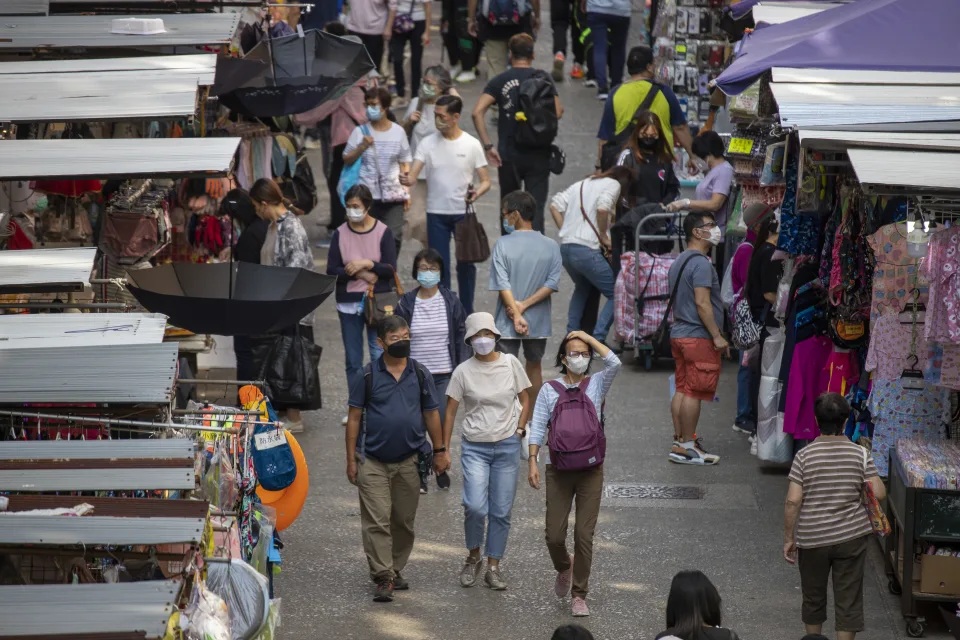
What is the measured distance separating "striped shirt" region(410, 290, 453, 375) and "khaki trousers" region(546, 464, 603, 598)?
6.38 ft

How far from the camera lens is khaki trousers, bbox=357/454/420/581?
29.5 feet

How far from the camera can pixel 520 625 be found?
8.66 m

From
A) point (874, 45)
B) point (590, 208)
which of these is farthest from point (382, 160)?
point (874, 45)

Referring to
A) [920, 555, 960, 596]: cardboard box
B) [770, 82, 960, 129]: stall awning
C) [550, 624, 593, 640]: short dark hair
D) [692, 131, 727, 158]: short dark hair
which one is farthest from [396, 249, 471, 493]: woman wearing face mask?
[550, 624, 593, 640]: short dark hair

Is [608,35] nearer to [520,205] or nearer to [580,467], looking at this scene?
[520,205]

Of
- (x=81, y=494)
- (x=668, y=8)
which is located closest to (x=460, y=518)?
(x=81, y=494)

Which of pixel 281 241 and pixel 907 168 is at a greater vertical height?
pixel 907 168

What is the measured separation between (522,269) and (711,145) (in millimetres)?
2918

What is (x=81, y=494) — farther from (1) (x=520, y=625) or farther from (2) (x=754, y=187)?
(2) (x=754, y=187)

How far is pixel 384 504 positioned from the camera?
29.5 ft

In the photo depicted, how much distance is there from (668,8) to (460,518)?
363 inches

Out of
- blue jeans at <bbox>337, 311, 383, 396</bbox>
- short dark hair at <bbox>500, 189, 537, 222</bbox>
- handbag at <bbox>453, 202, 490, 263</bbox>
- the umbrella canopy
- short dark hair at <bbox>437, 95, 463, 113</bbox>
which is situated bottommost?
blue jeans at <bbox>337, 311, 383, 396</bbox>

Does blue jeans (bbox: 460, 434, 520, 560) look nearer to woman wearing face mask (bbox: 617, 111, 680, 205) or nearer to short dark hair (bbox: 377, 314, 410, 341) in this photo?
short dark hair (bbox: 377, 314, 410, 341)

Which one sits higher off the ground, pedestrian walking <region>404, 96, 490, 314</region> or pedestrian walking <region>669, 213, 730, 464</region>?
pedestrian walking <region>404, 96, 490, 314</region>
